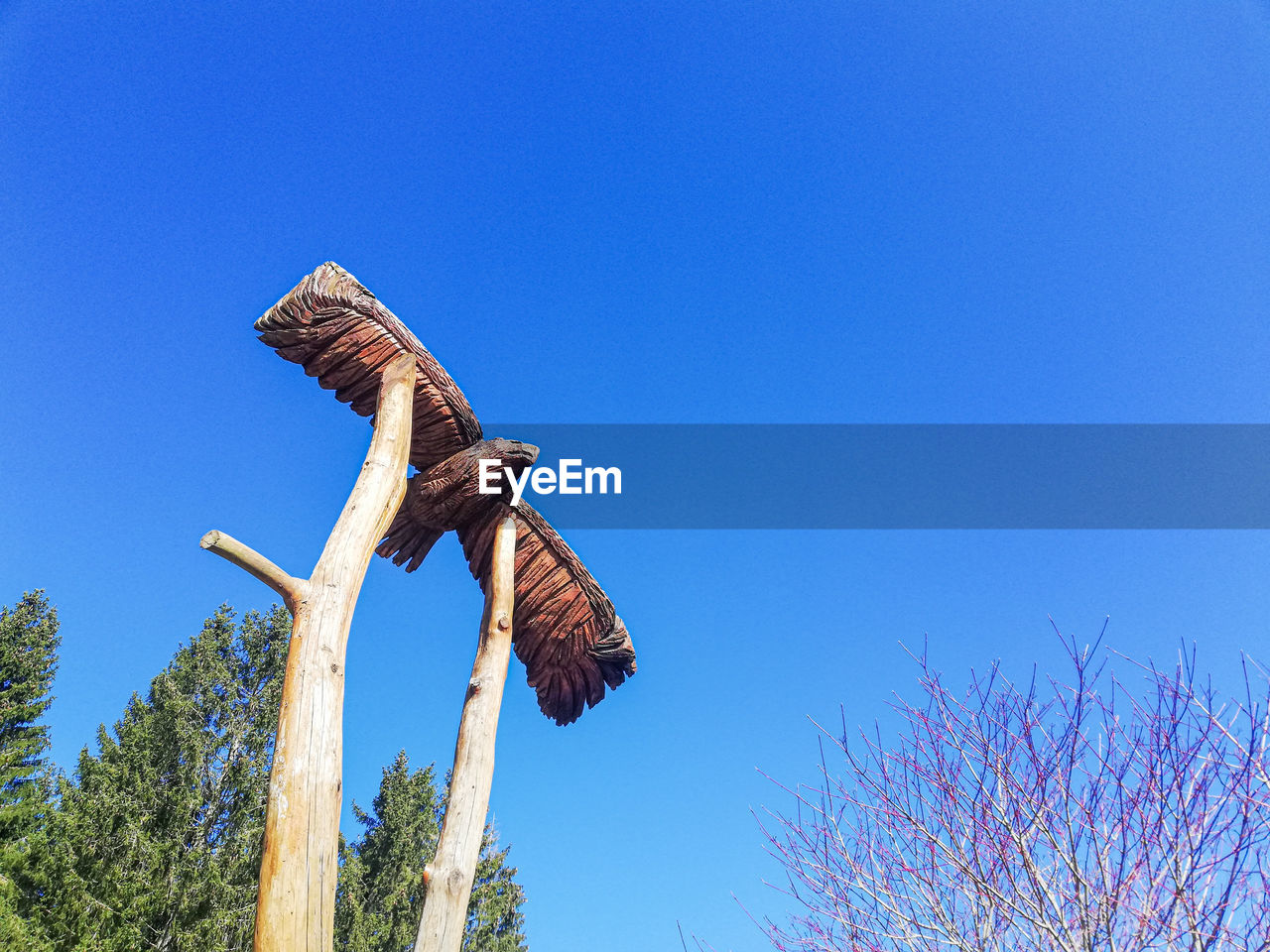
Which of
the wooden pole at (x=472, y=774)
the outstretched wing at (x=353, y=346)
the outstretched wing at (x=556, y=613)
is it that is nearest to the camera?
the wooden pole at (x=472, y=774)

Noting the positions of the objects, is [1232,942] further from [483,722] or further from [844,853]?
[483,722]

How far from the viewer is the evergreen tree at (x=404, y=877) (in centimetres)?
1377

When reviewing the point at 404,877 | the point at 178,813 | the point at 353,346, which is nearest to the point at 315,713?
the point at 353,346

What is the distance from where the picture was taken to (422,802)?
16.5 m

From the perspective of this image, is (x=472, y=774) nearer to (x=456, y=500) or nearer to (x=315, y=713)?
(x=315, y=713)

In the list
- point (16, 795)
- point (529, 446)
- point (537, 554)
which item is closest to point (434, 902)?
point (537, 554)

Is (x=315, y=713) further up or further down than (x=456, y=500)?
further down

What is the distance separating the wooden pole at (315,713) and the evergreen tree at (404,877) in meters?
11.8

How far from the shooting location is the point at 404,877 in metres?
14.8

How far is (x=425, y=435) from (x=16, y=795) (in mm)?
16374

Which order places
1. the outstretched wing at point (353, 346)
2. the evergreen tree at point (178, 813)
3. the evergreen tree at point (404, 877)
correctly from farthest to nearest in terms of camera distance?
1. the evergreen tree at point (404, 877)
2. the evergreen tree at point (178, 813)
3. the outstretched wing at point (353, 346)

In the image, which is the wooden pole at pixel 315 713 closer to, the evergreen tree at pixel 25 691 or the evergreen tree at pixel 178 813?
the evergreen tree at pixel 178 813

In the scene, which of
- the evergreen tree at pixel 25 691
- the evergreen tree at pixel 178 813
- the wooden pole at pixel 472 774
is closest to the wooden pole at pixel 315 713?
the wooden pole at pixel 472 774

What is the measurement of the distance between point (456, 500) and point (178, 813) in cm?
1004
